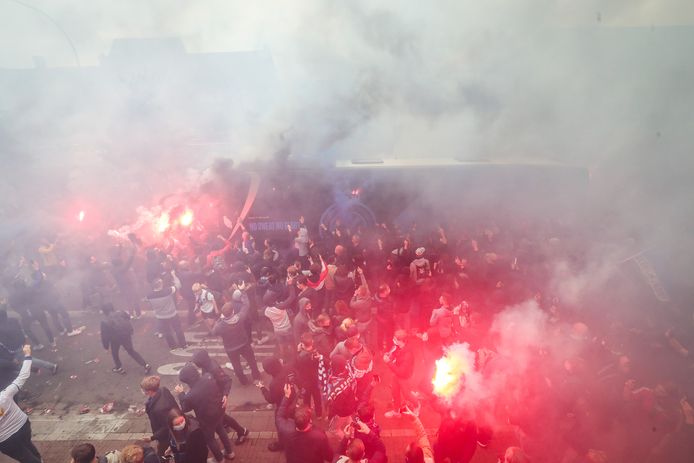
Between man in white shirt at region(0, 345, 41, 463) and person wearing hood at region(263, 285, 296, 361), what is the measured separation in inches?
118

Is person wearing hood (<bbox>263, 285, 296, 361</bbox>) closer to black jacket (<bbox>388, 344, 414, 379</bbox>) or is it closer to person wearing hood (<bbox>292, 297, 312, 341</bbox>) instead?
person wearing hood (<bbox>292, 297, 312, 341</bbox>)

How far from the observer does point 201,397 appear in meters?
3.76

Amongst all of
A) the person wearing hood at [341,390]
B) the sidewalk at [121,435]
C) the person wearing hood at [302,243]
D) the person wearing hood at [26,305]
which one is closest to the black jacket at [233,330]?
the sidewalk at [121,435]

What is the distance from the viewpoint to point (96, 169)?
12.6 meters

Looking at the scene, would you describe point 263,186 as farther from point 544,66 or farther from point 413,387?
point 544,66

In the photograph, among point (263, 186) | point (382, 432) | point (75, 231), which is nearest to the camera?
point (382, 432)

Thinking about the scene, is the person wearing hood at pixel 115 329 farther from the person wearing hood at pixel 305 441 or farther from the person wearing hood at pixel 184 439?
the person wearing hood at pixel 305 441

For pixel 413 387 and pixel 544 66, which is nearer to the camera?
pixel 413 387

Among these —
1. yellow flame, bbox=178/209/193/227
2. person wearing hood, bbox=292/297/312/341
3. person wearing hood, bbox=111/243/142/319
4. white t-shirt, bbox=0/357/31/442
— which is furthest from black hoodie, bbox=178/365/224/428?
yellow flame, bbox=178/209/193/227

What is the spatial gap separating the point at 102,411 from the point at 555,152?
12.9 metres

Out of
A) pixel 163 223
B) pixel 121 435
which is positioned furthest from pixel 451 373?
pixel 163 223

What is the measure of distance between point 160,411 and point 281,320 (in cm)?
211

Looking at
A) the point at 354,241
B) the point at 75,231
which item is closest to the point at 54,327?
the point at 75,231

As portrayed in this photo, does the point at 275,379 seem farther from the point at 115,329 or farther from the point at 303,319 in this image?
the point at 115,329
